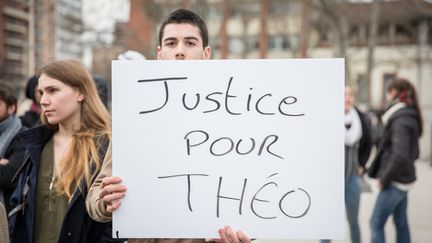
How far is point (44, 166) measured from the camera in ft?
7.29

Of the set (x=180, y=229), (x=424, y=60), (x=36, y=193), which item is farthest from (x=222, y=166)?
(x=424, y=60)

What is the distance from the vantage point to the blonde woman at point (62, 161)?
83.0 inches

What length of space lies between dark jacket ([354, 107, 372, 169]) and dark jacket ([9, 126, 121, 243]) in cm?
343

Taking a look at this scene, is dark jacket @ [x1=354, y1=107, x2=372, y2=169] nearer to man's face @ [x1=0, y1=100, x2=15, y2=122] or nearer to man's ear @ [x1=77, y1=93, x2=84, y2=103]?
man's ear @ [x1=77, y1=93, x2=84, y2=103]

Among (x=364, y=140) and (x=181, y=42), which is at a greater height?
(x=181, y=42)

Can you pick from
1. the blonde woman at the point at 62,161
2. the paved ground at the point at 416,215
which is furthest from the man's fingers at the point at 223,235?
the paved ground at the point at 416,215

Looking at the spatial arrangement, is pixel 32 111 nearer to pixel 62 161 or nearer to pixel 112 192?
pixel 62 161

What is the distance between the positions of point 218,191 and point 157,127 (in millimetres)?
343

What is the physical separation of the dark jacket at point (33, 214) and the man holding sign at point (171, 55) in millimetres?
256

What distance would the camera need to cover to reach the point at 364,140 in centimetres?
485

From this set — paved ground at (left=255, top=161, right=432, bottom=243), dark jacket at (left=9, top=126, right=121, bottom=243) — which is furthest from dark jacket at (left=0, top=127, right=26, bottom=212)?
paved ground at (left=255, top=161, right=432, bottom=243)

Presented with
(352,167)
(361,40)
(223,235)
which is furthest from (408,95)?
(361,40)

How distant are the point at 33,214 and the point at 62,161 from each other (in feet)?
0.94

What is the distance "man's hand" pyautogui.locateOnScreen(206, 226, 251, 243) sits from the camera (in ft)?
5.36
